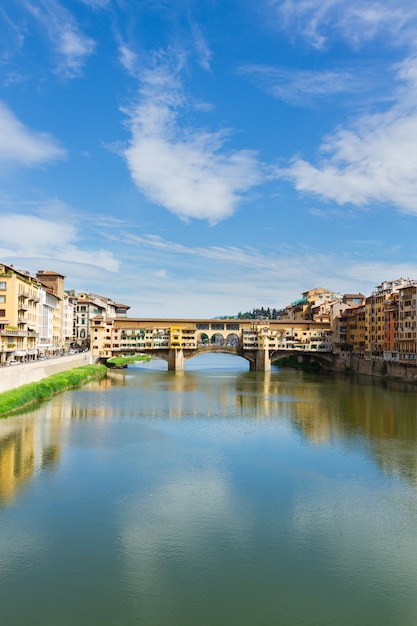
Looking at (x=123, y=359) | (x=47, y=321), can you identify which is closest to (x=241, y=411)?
(x=47, y=321)

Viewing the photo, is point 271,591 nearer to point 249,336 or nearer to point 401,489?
point 401,489

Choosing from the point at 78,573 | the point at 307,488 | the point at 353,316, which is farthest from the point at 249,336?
the point at 78,573

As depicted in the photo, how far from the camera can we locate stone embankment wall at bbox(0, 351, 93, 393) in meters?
34.6

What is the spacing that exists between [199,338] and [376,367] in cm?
2552

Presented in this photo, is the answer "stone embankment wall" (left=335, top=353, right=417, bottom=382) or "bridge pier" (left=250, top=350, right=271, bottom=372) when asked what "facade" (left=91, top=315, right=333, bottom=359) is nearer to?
"bridge pier" (left=250, top=350, right=271, bottom=372)

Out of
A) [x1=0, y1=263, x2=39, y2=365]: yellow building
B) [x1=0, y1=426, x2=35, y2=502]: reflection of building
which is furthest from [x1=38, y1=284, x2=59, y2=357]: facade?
[x1=0, y1=426, x2=35, y2=502]: reflection of building

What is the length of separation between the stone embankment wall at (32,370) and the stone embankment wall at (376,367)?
110ft

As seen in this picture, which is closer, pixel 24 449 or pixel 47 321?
pixel 24 449

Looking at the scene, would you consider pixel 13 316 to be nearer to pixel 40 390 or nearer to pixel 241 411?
pixel 40 390

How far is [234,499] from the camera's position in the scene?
17594 mm

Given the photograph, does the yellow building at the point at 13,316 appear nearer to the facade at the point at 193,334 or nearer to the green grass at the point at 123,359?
the facade at the point at 193,334

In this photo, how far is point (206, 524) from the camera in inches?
604

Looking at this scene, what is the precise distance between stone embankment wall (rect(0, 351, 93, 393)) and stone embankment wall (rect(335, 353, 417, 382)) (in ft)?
110

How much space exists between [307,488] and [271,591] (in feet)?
23.9
